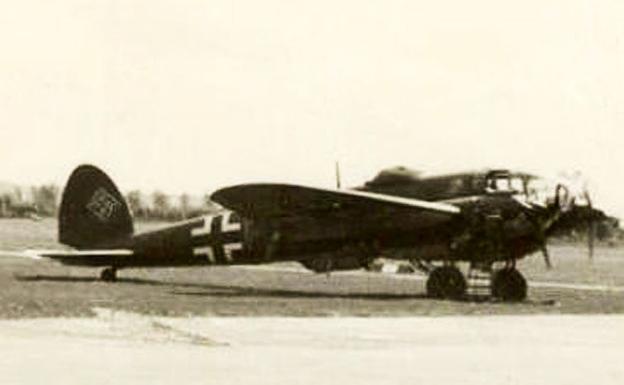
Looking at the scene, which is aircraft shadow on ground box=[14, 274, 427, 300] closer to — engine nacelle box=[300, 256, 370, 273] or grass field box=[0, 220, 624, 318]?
grass field box=[0, 220, 624, 318]

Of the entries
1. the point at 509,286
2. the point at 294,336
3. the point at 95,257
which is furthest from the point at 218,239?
the point at 294,336

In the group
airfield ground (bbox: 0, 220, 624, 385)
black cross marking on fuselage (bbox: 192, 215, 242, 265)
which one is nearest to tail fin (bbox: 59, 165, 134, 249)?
black cross marking on fuselage (bbox: 192, 215, 242, 265)

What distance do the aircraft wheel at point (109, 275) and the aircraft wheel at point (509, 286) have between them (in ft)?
30.0

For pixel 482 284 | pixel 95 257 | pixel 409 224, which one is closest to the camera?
pixel 482 284

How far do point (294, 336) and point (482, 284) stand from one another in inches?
410

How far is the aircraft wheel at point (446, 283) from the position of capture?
2288cm

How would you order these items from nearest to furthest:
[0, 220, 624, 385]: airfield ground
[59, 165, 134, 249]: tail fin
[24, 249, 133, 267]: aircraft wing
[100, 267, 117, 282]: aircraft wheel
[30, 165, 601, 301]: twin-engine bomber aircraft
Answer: [0, 220, 624, 385]: airfield ground → [30, 165, 601, 301]: twin-engine bomber aircraft → [100, 267, 117, 282]: aircraft wheel → [24, 249, 133, 267]: aircraft wing → [59, 165, 134, 249]: tail fin

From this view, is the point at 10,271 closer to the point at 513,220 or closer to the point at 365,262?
the point at 365,262

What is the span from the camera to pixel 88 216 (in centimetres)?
2866

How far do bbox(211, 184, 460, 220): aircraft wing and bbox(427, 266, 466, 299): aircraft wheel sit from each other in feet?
3.93

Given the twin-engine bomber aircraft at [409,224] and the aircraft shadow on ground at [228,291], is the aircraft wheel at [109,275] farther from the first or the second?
the twin-engine bomber aircraft at [409,224]

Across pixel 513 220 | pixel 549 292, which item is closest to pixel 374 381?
pixel 513 220

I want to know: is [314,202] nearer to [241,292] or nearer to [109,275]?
[241,292]

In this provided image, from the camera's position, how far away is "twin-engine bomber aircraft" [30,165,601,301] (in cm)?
2241
